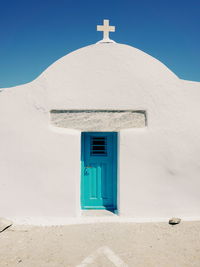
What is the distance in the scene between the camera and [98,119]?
15.7 ft

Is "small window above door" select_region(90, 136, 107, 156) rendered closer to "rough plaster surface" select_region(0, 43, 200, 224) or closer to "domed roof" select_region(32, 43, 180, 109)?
"rough plaster surface" select_region(0, 43, 200, 224)

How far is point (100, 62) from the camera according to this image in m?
4.83

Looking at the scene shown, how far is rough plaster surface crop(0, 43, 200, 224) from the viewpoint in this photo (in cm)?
465

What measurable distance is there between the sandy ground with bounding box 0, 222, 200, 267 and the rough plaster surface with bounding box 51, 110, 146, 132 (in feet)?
6.74

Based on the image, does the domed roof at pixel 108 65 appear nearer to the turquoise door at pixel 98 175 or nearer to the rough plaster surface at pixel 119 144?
the rough plaster surface at pixel 119 144

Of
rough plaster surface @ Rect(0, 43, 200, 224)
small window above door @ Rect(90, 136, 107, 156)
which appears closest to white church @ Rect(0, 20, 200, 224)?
rough plaster surface @ Rect(0, 43, 200, 224)

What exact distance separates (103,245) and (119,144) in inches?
78.0

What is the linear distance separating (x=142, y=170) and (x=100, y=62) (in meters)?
2.52

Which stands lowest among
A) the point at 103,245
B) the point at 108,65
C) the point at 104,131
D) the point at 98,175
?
the point at 103,245

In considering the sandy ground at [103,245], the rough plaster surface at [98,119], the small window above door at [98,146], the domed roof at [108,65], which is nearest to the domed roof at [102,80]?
the domed roof at [108,65]

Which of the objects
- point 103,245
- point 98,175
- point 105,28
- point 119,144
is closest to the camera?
point 103,245

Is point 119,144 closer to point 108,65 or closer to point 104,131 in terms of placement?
point 104,131

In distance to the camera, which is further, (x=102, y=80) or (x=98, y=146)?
(x=98, y=146)

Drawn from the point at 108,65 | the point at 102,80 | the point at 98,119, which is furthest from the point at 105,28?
the point at 98,119
